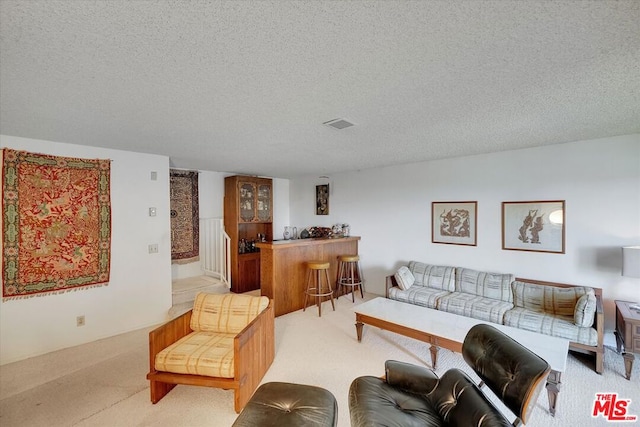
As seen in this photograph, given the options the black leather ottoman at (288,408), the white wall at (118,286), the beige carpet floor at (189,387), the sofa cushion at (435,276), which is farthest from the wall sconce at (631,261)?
the white wall at (118,286)

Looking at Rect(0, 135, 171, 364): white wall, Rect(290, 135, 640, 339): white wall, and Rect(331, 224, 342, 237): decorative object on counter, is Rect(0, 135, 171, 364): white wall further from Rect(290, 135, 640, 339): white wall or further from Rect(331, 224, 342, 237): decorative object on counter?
Rect(290, 135, 640, 339): white wall

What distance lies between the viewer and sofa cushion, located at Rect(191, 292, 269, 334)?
8.27 ft

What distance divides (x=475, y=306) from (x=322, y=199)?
11.6 feet

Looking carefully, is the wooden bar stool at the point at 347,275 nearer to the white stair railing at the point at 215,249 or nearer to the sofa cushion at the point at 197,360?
the white stair railing at the point at 215,249

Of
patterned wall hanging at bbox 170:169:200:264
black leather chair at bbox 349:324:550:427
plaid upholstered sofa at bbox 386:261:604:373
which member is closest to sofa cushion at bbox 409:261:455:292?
plaid upholstered sofa at bbox 386:261:604:373

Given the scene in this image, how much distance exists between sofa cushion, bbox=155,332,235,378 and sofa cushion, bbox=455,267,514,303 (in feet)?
10.4

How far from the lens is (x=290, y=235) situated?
21.1 feet

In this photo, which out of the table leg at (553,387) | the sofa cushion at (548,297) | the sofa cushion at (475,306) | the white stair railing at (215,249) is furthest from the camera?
the white stair railing at (215,249)

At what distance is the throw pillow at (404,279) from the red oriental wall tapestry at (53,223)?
3815 mm

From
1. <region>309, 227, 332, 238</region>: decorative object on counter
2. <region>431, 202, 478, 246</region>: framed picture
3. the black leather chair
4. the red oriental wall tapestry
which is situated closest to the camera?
the black leather chair

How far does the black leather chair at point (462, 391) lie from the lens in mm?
1280

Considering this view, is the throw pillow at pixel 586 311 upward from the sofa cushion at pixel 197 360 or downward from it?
upward

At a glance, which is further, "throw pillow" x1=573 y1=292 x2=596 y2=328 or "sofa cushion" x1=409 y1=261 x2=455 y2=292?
"sofa cushion" x1=409 y1=261 x2=455 y2=292

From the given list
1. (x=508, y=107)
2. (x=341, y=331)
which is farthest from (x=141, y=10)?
(x=341, y=331)
